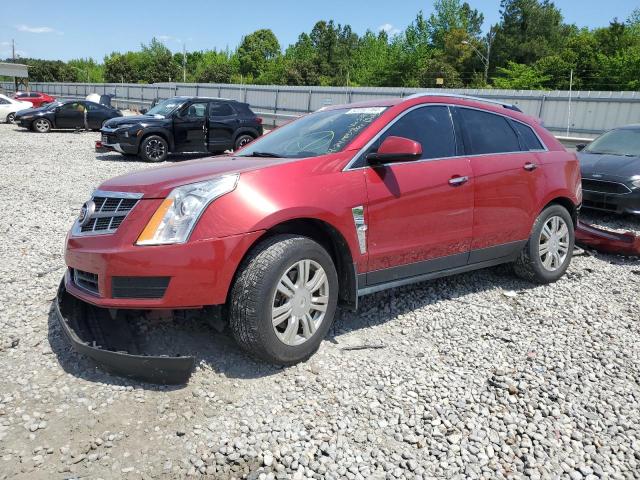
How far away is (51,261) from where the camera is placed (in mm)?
5508

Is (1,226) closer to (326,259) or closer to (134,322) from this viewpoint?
(134,322)

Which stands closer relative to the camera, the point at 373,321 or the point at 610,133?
the point at 373,321

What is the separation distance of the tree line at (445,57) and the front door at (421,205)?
87.0ft

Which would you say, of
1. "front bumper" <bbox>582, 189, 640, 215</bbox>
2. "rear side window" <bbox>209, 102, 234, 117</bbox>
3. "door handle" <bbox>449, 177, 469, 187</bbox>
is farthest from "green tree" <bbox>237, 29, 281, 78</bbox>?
"door handle" <bbox>449, 177, 469, 187</bbox>

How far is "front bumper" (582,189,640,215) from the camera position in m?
7.62

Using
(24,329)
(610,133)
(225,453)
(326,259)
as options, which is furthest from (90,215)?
(610,133)

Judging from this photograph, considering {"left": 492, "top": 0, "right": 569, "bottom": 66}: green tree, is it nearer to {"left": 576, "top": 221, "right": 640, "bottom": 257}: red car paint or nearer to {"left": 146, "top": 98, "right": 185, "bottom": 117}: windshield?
{"left": 146, "top": 98, "right": 185, "bottom": 117}: windshield

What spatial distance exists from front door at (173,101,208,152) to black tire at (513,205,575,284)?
11.5 metres

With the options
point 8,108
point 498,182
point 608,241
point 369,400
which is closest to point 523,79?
point 8,108

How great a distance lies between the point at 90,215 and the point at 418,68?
215ft

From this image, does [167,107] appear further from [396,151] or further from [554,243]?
[396,151]

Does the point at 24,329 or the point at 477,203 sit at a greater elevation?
the point at 477,203

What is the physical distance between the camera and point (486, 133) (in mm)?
4785

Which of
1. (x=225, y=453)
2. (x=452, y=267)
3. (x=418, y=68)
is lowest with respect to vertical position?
(x=225, y=453)
